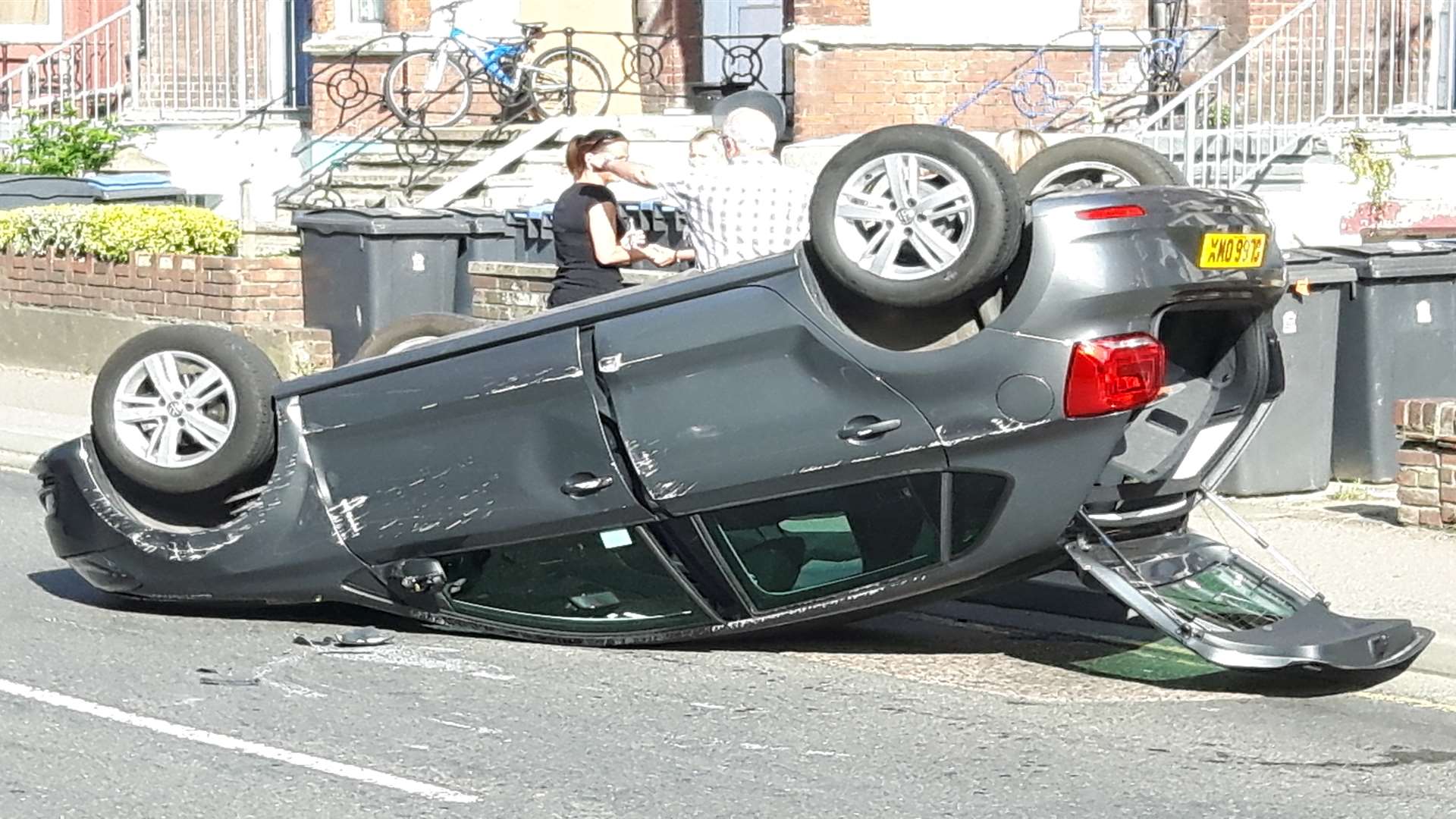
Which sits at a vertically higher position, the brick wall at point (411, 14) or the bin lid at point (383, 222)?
the brick wall at point (411, 14)

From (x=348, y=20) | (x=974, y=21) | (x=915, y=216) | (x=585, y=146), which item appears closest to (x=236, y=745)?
(x=915, y=216)

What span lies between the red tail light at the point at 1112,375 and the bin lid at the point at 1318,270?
141 inches

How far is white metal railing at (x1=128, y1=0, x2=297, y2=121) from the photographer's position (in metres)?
22.4

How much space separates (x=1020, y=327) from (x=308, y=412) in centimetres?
247

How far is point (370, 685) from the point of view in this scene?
272 inches

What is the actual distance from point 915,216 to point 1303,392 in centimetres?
414

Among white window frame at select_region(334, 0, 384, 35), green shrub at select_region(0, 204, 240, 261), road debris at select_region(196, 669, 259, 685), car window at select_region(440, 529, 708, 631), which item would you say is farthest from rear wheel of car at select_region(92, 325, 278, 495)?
white window frame at select_region(334, 0, 384, 35)

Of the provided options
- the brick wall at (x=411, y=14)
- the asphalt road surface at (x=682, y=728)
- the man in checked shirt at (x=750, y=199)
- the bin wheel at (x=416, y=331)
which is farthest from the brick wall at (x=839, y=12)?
the asphalt road surface at (x=682, y=728)

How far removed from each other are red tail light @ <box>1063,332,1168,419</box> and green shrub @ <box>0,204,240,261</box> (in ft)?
31.1

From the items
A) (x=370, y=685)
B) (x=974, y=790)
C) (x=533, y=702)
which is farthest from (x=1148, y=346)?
(x=370, y=685)

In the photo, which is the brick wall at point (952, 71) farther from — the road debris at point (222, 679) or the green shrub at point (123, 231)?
the road debris at point (222, 679)

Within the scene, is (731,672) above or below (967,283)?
below

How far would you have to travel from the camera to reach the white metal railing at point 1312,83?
51.0ft

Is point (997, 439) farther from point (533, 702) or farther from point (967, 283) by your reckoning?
point (533, 702)
